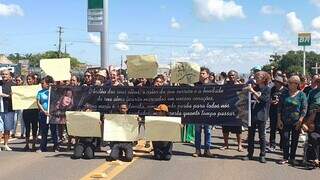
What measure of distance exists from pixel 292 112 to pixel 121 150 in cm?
349

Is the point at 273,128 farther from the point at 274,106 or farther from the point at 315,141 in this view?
the point at 315,141

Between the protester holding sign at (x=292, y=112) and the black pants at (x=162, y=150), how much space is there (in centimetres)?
223

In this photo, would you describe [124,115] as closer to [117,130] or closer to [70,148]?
[117,130]

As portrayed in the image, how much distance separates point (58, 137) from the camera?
13.6 m

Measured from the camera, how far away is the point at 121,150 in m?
11.4

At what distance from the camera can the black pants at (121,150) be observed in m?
11.1

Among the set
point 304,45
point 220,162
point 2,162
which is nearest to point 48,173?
point 2,162

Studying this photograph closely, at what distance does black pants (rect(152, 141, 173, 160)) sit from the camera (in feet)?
37.2

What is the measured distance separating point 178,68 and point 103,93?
1.73m

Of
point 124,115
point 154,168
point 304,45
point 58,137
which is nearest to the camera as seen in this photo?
point 154,168

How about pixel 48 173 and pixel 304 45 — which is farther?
pixel 304 45

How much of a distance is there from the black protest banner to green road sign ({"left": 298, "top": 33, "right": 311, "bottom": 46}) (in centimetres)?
2312

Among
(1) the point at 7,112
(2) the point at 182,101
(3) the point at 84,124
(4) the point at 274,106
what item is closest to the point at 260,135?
(2) the point at 182,101

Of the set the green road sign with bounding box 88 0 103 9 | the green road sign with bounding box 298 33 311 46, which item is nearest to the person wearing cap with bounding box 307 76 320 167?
the green road sign with bounding box 88 0 103 9
